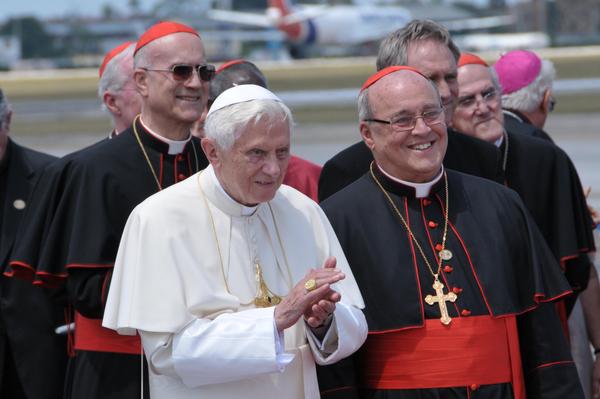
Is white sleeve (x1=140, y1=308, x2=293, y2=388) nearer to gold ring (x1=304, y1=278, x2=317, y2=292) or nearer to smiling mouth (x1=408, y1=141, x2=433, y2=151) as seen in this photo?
gold ring (x1=304, y1=278, x2=317, y2=292)

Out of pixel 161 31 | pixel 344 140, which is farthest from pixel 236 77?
pixel 344 140

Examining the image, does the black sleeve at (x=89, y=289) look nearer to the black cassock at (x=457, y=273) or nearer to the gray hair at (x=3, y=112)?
the black cassock at (x=457, y=273)

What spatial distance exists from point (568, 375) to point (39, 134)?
22.3m

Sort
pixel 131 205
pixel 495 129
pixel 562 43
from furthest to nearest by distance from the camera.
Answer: pixel 562 43, pixel 495 129, pixel 131 205

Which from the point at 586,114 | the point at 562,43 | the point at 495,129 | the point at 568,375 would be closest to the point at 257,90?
the point at 568,375

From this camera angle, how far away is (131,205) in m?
4.14

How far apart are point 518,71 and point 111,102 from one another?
213 centimetres

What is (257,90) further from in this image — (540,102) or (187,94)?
(540,102)

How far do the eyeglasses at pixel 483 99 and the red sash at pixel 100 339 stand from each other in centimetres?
194

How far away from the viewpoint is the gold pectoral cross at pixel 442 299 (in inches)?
138

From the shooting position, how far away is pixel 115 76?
4.99 metres

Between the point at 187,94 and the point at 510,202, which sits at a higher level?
the point at 187,94

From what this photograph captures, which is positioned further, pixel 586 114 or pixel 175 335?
pixel 586 114

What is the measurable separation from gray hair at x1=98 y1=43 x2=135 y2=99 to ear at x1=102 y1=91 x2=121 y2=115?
2 cm
